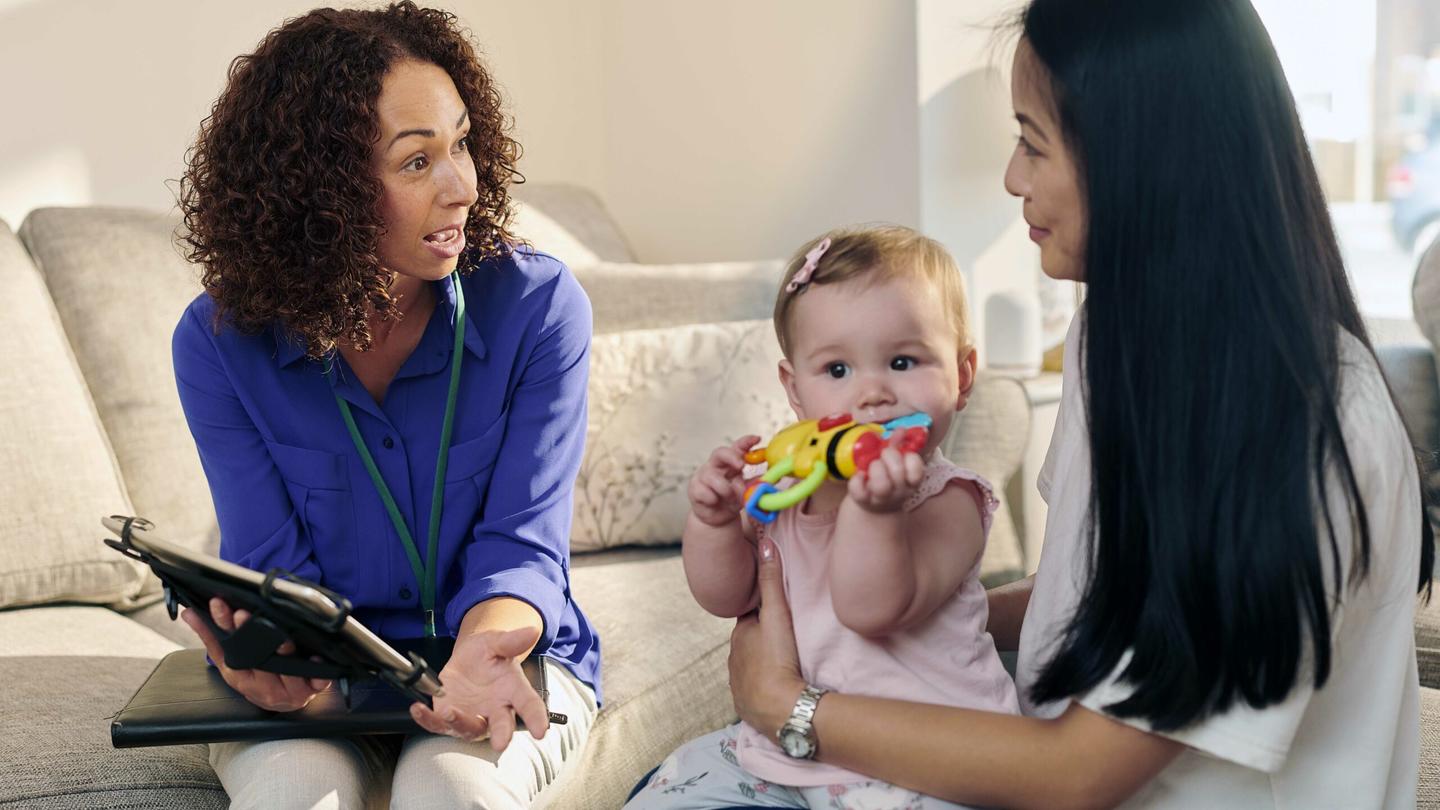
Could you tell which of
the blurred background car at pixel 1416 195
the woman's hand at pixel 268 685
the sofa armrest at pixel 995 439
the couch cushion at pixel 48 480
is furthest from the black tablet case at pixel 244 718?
the blurred background car at pixel 1416 195

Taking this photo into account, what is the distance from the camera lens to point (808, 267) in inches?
→ 48.3

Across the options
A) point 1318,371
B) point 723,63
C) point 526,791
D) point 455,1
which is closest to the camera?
point 1318,371

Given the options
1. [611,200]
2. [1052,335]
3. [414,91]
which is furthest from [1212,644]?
[611,200]

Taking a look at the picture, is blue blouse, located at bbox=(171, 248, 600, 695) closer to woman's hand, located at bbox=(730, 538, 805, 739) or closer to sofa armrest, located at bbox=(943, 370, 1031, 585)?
woman's hand, located at bbox=(730, 538, 805, 739)

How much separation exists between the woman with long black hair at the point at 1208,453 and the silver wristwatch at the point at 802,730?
0.14 m

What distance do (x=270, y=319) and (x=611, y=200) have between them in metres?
2.25

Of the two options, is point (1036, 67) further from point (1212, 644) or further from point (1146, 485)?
point (1212, 644)

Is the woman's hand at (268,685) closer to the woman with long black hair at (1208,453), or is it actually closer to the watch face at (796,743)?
the watch face at (796,743)

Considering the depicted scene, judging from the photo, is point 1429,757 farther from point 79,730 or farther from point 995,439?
point 79,730

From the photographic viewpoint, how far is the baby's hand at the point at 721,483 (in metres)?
1.18

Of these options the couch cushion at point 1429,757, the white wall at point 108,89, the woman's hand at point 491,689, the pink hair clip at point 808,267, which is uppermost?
the white wall at point 108,89

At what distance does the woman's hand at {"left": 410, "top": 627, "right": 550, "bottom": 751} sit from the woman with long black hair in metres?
0.56

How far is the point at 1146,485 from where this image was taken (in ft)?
3.16

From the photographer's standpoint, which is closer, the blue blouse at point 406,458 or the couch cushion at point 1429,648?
the blue blouse at point 406,458
